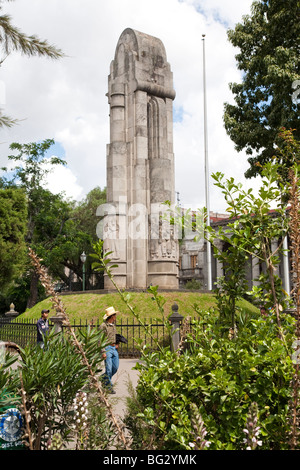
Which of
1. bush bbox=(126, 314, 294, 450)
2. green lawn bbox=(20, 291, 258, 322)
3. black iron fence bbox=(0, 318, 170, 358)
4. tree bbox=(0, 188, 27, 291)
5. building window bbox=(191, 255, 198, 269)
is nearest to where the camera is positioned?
bush bbox=(126, 314, 294, 450)

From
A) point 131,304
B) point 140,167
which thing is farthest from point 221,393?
point 140,167

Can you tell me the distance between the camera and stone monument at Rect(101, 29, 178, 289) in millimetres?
21125

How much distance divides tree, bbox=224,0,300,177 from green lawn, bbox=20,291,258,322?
6.06 metres

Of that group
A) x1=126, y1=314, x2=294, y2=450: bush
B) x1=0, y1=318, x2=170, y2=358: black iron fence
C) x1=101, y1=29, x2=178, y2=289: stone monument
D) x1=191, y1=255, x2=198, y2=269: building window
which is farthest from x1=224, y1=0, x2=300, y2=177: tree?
x1=191, y1=255, x2=198, y2=269: building window

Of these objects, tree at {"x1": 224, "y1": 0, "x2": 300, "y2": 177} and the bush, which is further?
tree at {"x1": 224, "y1": 0, "x2": 300, "y2": 177}

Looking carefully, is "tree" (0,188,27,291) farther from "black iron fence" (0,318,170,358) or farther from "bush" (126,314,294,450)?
"bush" (126,314,294,450)

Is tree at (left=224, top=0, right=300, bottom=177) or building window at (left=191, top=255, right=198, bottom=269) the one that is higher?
tree at (left=224, top=0, right=300, bottom=177)

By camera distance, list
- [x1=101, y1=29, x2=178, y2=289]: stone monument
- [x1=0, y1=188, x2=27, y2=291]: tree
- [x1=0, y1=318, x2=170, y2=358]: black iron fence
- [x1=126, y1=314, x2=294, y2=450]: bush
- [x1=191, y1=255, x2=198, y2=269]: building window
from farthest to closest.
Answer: [x1=191, y1=255, x2=198, y2=269]: building window, [x1=0, y1=188, x2=27, y2=291]: tree, [x1=101, y1=29, x2=178, y2=289]: stone monument, [x1=0, y1=318, x2=170, y2=358]: black iron fence, [x1=126, y1=314, x2=294, y2=450]: bush

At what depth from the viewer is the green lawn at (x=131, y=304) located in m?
17.8

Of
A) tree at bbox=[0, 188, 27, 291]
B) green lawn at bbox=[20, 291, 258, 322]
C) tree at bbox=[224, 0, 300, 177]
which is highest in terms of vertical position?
tree at bbox=[224, 0, 300, 177]

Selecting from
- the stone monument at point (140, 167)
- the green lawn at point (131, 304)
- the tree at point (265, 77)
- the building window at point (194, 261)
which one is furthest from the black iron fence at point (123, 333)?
the building window at point (194, 261)

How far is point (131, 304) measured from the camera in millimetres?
17953
